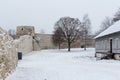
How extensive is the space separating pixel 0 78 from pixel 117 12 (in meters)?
65.7

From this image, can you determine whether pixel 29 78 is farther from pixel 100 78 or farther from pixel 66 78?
pixel 100 78

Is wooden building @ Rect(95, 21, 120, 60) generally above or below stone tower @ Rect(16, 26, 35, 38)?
below

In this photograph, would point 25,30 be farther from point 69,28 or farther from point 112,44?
point 112,44

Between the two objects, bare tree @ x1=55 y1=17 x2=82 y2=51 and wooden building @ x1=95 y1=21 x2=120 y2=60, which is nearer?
wooden building @ x1=95 y1=21 x2=120 y2=60

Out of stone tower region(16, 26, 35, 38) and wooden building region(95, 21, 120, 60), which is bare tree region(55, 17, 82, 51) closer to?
stone tower region(16, 26, 35, 38)

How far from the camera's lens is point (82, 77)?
13.5m

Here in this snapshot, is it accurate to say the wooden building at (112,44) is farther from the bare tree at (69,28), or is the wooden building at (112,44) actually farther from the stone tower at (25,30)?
the bare tree at (69,28)

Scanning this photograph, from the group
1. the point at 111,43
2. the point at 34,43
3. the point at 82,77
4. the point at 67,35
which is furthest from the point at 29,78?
the point at 67,35

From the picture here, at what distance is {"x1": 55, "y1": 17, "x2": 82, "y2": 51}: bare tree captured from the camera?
2298 inches

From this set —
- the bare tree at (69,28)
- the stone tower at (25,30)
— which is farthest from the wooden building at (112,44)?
the bare tree at (69,28)

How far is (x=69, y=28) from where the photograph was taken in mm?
58469

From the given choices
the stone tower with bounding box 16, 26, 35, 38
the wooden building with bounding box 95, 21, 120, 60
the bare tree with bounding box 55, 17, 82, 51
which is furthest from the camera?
the bare tree with bounding box 55, 17, 82, 51

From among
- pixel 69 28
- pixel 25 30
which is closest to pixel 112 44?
pixel 25 30

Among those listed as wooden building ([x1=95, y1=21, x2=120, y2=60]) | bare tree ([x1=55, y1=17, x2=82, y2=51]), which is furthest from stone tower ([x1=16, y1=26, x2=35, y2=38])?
wooden building ([x1=95, y1=21, x2=120, y2=60])
